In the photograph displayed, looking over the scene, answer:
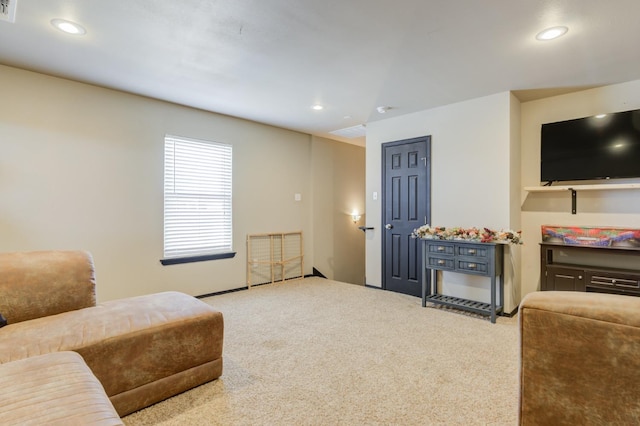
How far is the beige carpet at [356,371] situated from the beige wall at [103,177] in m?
1.09

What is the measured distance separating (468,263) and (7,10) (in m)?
4.24

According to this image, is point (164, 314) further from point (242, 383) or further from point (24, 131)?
point (24, 131)

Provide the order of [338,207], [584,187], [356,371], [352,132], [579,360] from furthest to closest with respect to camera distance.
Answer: [338,207] < [352,132] < [584,187] < [356,371] < [579,360]

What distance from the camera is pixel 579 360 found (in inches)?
44.3

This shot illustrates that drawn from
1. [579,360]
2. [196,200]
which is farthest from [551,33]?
[196,200]

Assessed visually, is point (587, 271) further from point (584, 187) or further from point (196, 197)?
point (196, 197)

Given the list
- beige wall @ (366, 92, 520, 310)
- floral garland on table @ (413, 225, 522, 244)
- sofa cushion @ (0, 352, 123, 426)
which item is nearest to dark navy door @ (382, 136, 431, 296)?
beige wall @ (366, 92, 520, 310)

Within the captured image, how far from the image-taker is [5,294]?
Answer: 1983 millimetres

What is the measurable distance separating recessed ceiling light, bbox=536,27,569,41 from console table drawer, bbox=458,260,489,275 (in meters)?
2.06

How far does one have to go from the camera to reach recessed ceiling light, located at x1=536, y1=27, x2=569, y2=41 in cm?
228

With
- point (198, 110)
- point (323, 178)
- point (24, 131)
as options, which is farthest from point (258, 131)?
point (24, 131)

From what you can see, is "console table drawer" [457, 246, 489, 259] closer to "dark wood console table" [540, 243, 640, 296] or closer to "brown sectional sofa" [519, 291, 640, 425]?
"dark wood console table" [540, 243, 640, 296]

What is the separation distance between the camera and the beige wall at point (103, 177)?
120 inches

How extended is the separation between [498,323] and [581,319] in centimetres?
247
